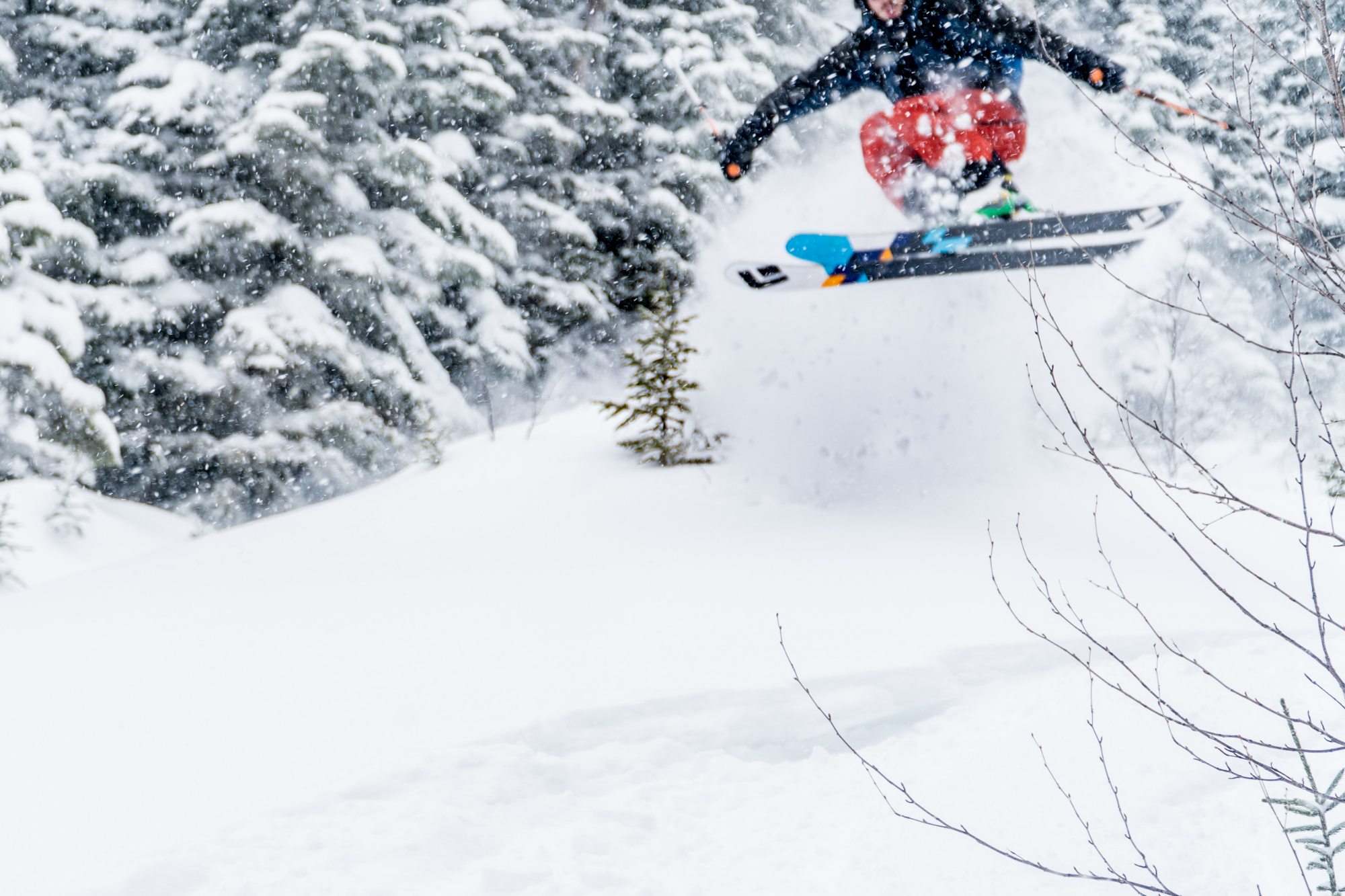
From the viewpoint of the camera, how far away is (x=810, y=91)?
5523 millimetres

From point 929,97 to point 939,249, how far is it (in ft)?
3.02

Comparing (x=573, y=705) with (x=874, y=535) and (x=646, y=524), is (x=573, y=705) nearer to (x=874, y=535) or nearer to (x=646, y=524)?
(x=646, y=524)

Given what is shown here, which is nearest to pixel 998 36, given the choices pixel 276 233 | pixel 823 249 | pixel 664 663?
pixel 823 249

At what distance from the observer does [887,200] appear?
6105 mm

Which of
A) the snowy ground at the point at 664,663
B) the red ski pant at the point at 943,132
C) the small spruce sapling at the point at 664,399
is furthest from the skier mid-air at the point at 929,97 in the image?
the small spruce sapling at the point at 664,399

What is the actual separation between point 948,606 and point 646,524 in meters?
1.77

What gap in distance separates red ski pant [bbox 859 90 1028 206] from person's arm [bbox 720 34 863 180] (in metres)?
0.33

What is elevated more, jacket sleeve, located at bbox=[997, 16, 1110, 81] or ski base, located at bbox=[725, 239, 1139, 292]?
jacket sleeve, located at bbox=[997, 16, 1110, 81]

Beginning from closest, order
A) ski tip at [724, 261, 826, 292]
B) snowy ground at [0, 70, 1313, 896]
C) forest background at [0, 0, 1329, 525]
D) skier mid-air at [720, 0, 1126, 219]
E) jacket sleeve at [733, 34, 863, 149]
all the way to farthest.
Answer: snowy ground at [0, 70, 1313, 896] → skier mid-air at [720, 0, 1126, 219] → jacket sleeve at [733, 34, 863, 149] → ski tip at [724, 261, 826, 292] → forest background at [0, 0, 1329, 525]

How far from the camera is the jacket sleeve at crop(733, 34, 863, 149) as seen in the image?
17.7 feet

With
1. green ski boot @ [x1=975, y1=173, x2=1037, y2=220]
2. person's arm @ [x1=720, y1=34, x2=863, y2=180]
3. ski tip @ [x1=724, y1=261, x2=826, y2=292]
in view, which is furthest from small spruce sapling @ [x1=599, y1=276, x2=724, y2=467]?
green ski boot @ [x1=975, y1=173, x2=1037, y2=220]

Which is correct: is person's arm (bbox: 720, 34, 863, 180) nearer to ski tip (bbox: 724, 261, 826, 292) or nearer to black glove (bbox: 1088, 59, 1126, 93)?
ski tip (bbox: 724, 261, 826, 292)

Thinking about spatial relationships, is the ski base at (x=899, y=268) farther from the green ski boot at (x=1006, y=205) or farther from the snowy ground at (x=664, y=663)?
the snowy ground at (x=664, y=663)

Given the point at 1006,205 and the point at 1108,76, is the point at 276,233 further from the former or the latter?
the point at 1108,76
